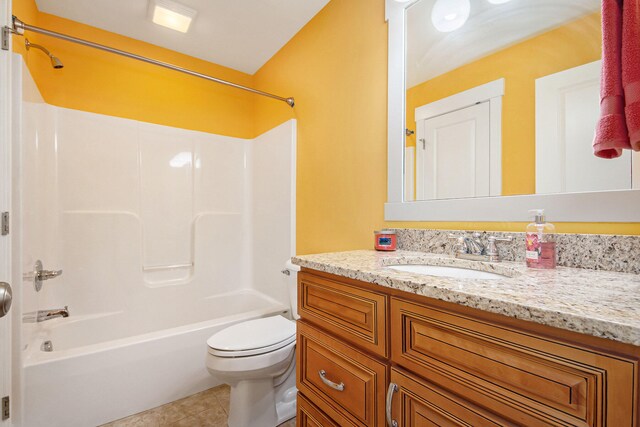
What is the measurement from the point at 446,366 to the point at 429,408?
113 mm

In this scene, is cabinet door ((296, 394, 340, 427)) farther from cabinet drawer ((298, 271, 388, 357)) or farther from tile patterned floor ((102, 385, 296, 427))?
tile patterned floor ((102, 385, 296, 427))

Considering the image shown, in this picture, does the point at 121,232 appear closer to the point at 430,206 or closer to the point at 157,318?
the point at 157,318

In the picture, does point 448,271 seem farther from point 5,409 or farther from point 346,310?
point 5,409

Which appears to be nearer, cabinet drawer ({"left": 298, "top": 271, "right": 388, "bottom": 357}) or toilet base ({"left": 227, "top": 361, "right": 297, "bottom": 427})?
cabinet drawer ({"left": 298, "top": 271, "right": 388, "bottom": 357})

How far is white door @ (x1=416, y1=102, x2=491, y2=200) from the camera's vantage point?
3.76 feet

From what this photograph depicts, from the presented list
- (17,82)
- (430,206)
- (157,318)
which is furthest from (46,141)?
(430,206)

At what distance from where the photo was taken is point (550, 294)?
56 cm

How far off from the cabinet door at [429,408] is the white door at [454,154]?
773mm

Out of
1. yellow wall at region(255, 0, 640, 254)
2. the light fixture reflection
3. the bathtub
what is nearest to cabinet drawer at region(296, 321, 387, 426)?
yellow wall at region(255, 0, 640, 254)

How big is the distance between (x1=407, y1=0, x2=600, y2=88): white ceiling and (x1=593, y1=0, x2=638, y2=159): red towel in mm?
282

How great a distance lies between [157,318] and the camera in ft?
7.57

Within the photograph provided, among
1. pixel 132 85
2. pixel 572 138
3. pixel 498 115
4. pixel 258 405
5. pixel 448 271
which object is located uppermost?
pixel 132 85

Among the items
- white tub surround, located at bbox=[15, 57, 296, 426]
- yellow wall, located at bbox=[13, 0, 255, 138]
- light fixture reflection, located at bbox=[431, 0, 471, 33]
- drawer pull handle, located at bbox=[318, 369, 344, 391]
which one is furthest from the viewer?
yellow wall, located at bbox=[13, 0, 255, 138]

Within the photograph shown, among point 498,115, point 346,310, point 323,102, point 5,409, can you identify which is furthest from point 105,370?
point 498,115
